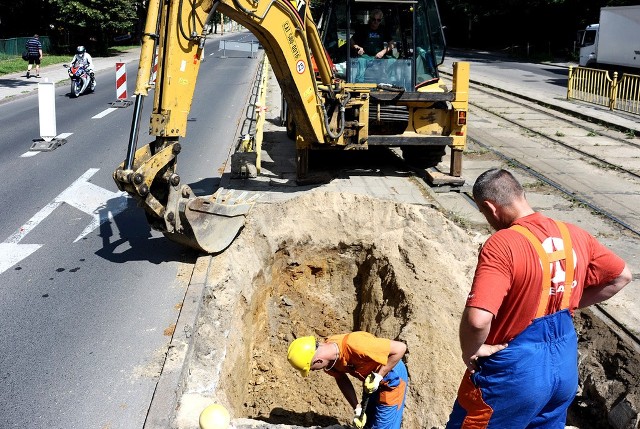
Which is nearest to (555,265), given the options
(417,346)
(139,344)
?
(417,346)

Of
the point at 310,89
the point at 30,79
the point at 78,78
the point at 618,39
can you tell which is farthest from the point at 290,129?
the point at 618,39

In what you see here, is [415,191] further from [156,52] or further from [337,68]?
[156,52]

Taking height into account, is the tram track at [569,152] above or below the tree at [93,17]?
below

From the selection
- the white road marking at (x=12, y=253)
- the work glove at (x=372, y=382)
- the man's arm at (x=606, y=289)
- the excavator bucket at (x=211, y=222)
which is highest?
the man's arm at (x=606, y=289)

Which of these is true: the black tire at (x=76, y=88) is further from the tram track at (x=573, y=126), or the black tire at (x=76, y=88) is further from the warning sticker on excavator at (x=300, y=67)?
the warning sticker on excavator at (x=300, y=67)

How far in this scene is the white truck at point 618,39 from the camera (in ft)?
90.6

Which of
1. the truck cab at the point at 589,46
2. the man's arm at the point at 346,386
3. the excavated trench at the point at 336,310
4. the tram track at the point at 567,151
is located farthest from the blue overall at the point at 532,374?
the truck cab at the point at 589,46

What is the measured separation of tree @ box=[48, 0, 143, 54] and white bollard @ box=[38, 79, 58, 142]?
26.9m

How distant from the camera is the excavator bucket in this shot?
24.6ft

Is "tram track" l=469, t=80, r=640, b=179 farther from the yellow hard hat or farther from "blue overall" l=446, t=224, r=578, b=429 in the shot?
"blue overall" l=446, t=224, r=578, b=429

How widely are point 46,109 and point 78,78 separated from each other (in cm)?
836

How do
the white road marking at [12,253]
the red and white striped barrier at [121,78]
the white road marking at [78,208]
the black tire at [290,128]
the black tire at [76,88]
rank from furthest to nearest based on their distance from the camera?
the black tire at [76,88]
the red and white striped barrier at [121,78]
the black tire at [290,128]
the white road marking at [78,208]
the white road marking at [12,253]

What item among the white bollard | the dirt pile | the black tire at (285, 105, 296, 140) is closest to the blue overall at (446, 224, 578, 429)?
the dirt pile

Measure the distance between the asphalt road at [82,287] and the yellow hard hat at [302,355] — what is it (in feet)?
4.16
